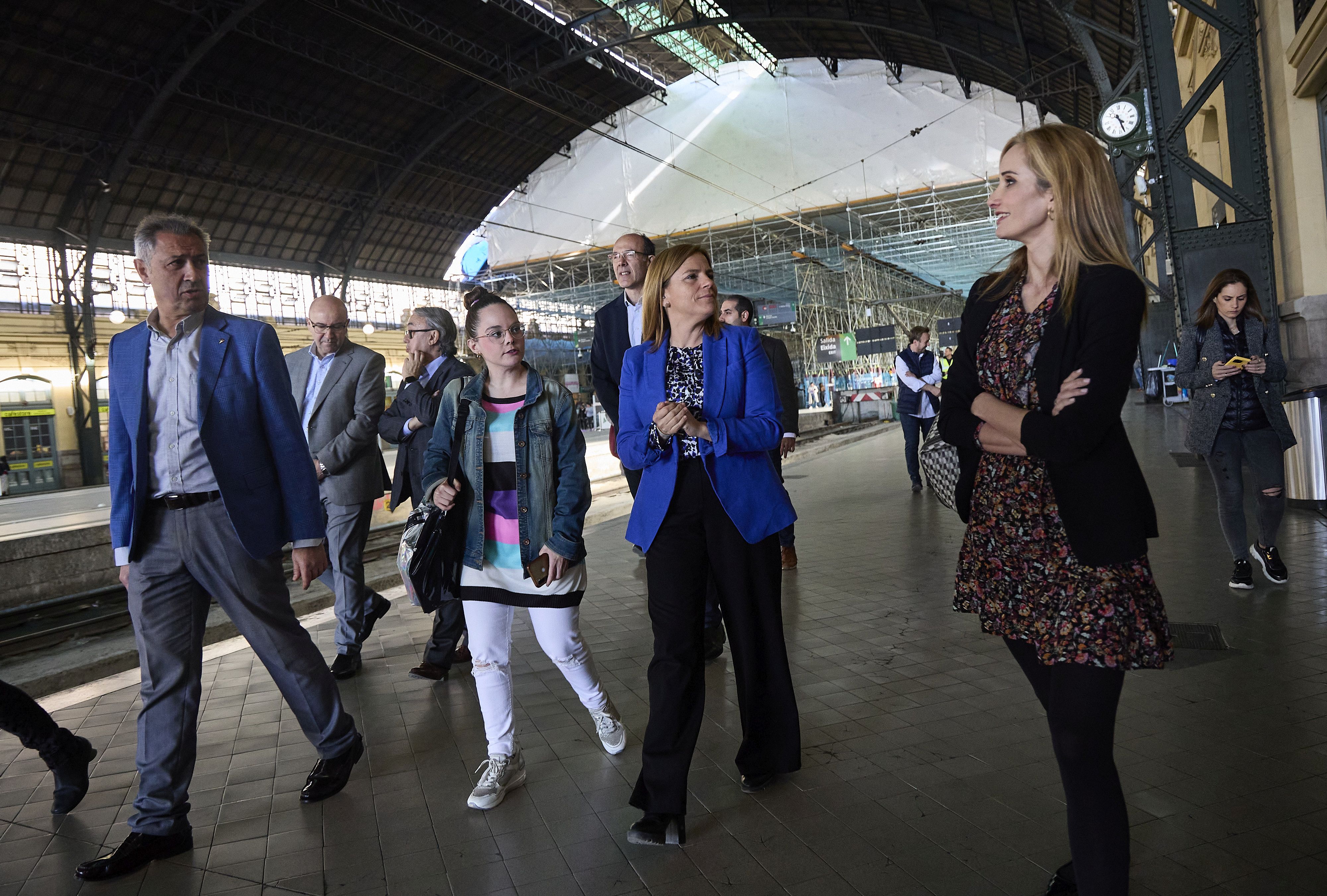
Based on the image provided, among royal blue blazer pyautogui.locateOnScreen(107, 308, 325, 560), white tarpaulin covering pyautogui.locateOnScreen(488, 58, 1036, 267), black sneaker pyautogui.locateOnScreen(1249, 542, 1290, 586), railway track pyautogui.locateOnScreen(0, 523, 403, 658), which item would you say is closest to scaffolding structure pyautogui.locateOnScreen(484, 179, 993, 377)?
white tarpaulin covering pyautogui.locateOnScreen(488, 58, 1036, 267)

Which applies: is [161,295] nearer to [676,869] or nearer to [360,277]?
[676,869]

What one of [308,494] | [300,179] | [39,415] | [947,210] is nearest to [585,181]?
[300,179]

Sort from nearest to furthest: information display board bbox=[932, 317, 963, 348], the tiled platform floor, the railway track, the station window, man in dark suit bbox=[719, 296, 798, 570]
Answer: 1. the tiled platform floor
2. man in dark suit bbox=[719, 296, 798, 570]
3. the railway track
4. the station window
5. information display board bbox=[932, 317, 963, 348]

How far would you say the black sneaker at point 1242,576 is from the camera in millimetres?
4993

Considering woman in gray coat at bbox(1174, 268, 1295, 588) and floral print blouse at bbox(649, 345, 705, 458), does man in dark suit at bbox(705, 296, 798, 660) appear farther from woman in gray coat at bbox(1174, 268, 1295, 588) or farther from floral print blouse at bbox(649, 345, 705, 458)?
woman in gray coat at bbox(1174, 268, 1295, 588)

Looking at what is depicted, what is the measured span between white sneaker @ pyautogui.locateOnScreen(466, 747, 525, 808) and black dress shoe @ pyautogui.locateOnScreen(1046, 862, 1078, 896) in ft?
5.45

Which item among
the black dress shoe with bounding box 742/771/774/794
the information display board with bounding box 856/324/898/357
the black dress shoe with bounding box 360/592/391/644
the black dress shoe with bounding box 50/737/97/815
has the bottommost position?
the black dress shoe with bounding box 742/771/774/794

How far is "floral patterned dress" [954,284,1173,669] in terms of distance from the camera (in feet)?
6.01

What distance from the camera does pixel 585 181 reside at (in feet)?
122

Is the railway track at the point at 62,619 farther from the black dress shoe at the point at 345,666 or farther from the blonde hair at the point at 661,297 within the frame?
the blonde hair at the point at 661,297

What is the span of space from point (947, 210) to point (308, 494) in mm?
33744

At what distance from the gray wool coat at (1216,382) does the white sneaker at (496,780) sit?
3.89 metres

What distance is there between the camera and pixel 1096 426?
178cm

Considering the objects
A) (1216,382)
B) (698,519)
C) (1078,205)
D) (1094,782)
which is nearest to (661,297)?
(698,519)
